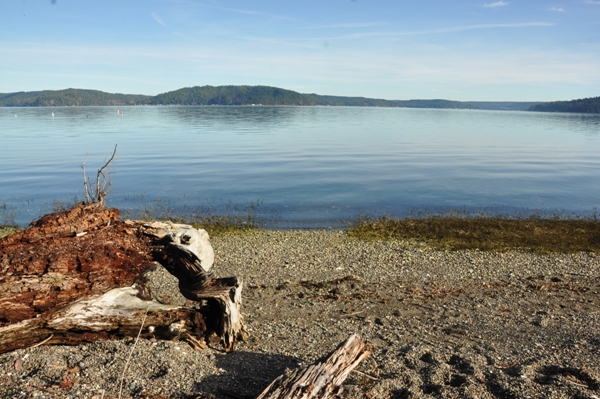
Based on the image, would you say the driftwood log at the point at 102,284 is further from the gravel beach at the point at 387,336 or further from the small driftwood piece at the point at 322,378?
the small driftwood piece at the point at 322,378

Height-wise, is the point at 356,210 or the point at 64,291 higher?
the point at 64,291

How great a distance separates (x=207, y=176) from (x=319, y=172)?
28.2ft

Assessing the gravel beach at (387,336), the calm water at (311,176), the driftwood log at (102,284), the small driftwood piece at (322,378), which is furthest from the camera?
the calm water at (311,176)

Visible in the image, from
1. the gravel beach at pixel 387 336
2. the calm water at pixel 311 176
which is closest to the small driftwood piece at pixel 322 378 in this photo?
the gravel beach at pixel 387 336

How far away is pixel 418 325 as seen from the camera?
339 inches

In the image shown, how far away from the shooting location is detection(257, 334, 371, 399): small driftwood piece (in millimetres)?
5051

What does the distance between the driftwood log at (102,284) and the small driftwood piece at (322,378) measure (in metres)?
2.12

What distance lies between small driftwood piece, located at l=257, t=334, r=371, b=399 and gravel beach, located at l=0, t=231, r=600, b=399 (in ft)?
1.16

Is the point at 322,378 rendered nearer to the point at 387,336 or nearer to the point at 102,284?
the point at 387,336

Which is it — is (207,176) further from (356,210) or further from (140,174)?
(356,210)

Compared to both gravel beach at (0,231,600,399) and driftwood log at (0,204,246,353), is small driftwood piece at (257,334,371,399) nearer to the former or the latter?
gravel beach at (0,231,600,399)

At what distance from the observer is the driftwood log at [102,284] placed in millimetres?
6473

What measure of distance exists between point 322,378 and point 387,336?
9.71 ft

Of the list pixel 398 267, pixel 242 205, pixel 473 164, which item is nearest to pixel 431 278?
pixel 398 267
